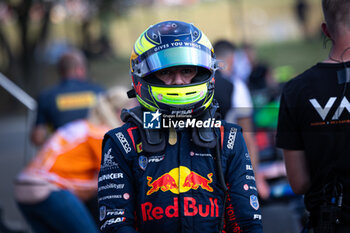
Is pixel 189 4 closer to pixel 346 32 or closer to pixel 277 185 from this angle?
pixel 277 185

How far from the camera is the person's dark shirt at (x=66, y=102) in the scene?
5.35 metres

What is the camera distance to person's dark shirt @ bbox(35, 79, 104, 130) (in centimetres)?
535

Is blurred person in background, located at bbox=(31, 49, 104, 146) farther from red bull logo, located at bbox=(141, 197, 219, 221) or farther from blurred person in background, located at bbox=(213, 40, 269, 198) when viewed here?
red bull logo, located at bbox=(141, 197, 219, 221)

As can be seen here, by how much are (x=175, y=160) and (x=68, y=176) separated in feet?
7.17

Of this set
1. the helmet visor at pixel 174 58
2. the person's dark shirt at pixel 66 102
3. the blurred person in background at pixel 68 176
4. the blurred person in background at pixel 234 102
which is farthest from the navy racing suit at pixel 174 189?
the person's dark shirt at pixel 66 102

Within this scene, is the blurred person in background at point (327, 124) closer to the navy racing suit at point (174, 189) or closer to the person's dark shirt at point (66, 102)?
the navy racing suit at point (174, 189)

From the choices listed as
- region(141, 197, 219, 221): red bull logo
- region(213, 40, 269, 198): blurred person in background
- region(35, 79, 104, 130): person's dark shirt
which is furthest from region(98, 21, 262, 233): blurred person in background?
region(35, 79, 104, 130): person's dark shirt

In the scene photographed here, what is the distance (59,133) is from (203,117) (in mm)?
2243

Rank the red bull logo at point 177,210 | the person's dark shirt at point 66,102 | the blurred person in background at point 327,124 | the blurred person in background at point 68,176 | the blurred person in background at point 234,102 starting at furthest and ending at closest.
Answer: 1. the person's dark shirt at point 66,102
2. the blurred person in background at point 234,102
3. the blurred person in background at point 68,176
4. the blurred person in background at point 327,124
5. the red bull logo at point 177,210

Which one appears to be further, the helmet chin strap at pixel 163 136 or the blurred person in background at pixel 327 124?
the blurred person in background at pixel 327 124

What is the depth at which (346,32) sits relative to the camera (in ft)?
7.69

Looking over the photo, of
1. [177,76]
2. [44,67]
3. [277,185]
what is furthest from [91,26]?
[177,76]

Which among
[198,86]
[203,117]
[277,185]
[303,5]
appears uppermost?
[303,5]

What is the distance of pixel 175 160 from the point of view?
2131 millimetres
